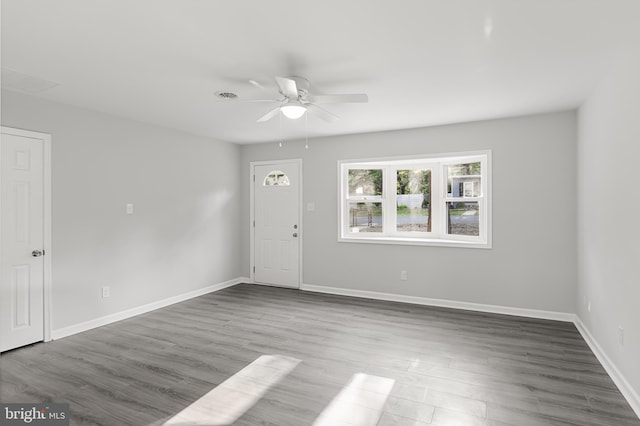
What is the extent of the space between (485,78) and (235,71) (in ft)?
7.03

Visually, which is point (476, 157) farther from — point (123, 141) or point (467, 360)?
point (123, 141)

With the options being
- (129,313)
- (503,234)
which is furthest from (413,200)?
(129,313)

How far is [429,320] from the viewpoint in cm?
425

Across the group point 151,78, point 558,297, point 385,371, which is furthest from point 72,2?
point 558,297

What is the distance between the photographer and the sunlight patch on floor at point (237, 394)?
7.53ft

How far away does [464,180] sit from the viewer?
497cm

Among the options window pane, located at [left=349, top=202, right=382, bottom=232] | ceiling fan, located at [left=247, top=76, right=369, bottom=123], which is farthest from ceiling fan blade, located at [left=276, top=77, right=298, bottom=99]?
window pane, located at [left=349, top=202, right=382, bottom=232]

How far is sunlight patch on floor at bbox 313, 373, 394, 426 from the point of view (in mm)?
2283

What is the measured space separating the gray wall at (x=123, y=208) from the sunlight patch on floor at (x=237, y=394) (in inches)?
88.7

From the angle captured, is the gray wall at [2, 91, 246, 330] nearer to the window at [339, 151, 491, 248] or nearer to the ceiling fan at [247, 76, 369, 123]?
the window at [339, 151, 491, 248]

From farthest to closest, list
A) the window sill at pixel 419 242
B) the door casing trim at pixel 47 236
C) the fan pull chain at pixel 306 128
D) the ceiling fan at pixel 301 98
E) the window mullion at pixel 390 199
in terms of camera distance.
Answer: the window mullion at pixel 390 199 < the window sill at pixel 419 242 < the fan pull chain at pixel 306 128 < the door casing trim at pixel 47 236 < the ceiling fan at pixel 301 98

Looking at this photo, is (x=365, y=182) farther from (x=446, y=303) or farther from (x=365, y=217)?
(x=446, y=303)
